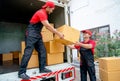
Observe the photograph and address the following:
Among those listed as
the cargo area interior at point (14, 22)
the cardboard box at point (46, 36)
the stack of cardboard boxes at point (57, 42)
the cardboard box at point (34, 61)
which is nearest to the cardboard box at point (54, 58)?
the stack of cardboard boxes at point (57, 42)

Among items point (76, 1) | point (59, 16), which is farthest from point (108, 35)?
point (59, 16)

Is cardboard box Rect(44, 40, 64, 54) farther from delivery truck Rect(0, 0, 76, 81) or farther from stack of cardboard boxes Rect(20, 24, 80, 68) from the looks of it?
delivery truck Rect(0, 0, 76, 81)

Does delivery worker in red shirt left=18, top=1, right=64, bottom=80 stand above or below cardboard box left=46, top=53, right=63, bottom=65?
above

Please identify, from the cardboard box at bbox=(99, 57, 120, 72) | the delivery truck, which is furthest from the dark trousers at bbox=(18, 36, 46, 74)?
the cardboard box at bbox=(99, 57, 120, 72)

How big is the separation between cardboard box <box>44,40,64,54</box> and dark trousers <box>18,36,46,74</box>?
25 cm

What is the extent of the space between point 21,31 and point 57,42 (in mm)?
3475

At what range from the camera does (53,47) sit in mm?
3064

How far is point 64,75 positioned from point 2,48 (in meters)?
3.48

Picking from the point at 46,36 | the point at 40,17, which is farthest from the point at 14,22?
the point at 40,17

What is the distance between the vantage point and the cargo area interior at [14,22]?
350 centimetres

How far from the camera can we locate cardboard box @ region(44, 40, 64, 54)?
3010mm

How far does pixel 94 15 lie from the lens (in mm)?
8109

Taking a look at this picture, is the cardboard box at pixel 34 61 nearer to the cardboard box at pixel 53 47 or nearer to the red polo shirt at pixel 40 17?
the cardboard box at pixel 53 47

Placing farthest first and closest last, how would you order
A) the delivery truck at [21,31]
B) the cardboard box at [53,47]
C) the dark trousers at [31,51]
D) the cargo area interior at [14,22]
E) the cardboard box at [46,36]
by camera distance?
the cargo area interior at [14,22]
the cardboard box at [46,36]
the cardboard box at [53,47]
the delivery truck at [21,31]
the dark trousers at [31,51]
